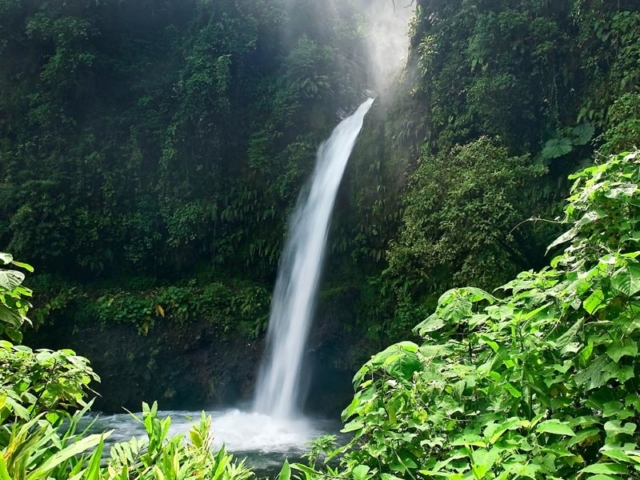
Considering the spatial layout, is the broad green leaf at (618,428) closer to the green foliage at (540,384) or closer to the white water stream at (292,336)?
the green foliage at (540,384)

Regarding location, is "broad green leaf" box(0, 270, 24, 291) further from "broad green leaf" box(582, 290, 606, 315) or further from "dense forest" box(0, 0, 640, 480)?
"broad green leaf" box(582, 290, 606, 315)

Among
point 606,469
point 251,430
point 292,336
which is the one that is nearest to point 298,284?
point 292,336

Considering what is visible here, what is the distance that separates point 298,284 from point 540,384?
8972 millimetres

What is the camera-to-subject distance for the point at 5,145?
13.5 meters

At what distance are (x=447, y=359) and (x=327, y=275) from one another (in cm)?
814

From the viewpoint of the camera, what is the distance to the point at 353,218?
396 inches

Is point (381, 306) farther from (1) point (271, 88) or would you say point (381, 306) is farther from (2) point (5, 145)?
(2) point (5, 145)

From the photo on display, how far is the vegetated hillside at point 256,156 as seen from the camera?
720 cm

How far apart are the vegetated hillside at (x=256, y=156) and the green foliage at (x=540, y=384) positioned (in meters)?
4.61

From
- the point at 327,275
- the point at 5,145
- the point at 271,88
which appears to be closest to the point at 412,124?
the point at 327,275

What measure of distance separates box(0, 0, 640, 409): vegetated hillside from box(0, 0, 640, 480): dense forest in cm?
5

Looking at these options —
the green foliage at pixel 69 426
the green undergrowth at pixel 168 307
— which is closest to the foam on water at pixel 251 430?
the green undergrowth at pixel 168 307

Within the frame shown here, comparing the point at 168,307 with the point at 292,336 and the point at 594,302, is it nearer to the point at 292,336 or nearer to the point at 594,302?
the point at 292,336

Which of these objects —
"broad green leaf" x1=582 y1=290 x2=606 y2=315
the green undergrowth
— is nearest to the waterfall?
the green undergrowth
